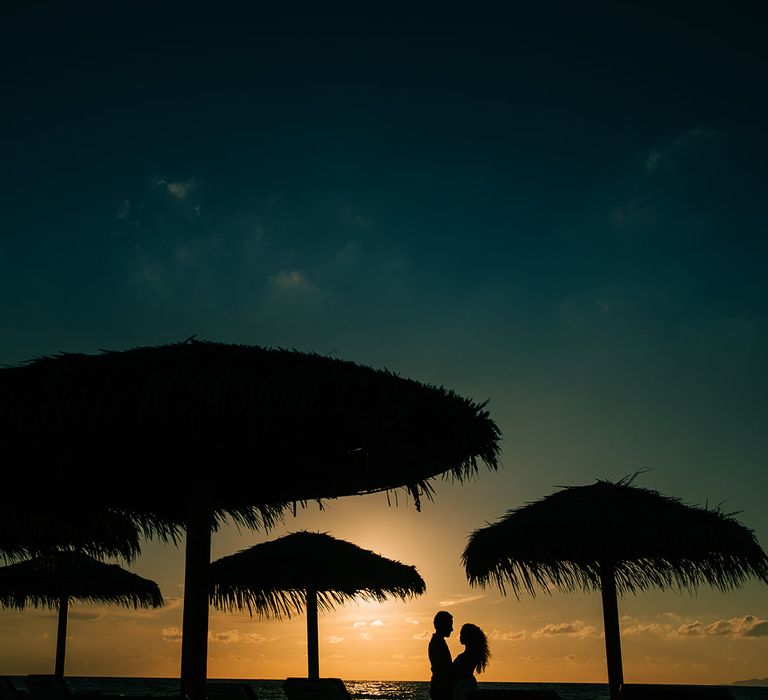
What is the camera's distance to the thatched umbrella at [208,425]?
4.80 metres

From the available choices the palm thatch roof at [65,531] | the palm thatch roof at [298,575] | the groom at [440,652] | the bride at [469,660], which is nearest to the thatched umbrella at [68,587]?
the palm thatch roof at [298,575]

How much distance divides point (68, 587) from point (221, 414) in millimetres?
12541

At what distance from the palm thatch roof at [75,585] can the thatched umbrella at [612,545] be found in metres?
8.68

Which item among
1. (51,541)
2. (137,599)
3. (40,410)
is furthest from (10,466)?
(137,599)

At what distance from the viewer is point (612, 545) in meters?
9.05

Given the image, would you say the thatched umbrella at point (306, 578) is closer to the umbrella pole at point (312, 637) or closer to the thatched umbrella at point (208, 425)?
the umbrella pole at point (312, 637)

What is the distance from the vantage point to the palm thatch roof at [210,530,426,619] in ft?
40.3

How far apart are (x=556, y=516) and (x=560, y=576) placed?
1.96m

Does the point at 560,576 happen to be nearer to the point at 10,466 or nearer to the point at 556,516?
the point at 556,516

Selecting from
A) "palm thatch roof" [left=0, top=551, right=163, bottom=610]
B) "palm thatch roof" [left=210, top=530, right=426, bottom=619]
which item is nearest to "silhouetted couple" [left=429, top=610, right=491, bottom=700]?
"palm thatch roof" [left=210, top=530, right=426, bottom=619]

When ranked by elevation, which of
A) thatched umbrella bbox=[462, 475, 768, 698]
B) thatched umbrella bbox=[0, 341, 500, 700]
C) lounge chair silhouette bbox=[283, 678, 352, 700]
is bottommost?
lounge chair silhouette bbox=[283, 678, 352, 700]

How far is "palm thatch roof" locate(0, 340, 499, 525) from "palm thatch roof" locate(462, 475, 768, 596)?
3659 millimetres

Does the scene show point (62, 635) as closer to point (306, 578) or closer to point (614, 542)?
point (306, 578)

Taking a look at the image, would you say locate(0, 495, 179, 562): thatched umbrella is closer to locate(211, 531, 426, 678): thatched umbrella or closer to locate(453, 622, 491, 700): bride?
locate(211, 531, 426, 678): thatched umbrella
